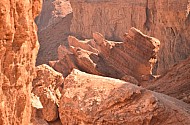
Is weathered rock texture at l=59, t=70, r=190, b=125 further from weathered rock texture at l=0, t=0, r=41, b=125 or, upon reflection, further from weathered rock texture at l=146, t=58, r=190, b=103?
weathered rock texture at l=0, t=0, r=41, b=125

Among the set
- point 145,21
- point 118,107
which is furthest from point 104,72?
point 118,107

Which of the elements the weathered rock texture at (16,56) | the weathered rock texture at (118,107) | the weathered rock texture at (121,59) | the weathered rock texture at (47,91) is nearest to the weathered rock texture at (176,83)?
the weathered rock texture at (118,107)

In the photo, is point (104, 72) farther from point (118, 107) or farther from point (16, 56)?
point (16, 56)

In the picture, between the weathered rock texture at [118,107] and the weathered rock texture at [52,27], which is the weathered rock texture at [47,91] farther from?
the weathered rock texture at [52,27]

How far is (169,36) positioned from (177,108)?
8.00m

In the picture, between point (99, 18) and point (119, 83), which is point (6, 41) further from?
point (99, 18)

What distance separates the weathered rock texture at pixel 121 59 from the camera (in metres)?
11.2

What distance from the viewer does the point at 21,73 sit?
2.54 metres

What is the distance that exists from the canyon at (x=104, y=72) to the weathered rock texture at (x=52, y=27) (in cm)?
53

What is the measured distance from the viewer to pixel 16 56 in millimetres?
2445

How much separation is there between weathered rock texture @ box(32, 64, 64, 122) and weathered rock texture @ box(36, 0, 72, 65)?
10.7m

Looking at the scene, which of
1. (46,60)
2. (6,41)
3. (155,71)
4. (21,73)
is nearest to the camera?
(6,41)

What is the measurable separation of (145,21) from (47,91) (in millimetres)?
9903

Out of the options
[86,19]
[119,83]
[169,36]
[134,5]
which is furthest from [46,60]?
[119,83]
